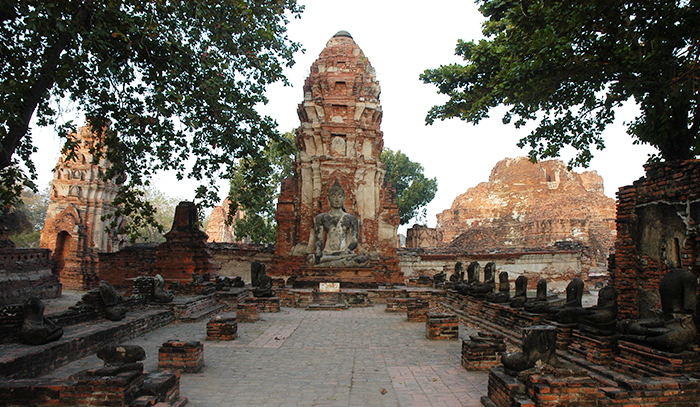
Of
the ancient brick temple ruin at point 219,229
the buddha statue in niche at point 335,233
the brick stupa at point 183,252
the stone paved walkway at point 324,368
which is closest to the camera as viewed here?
the stone paved walkway at point 324,368

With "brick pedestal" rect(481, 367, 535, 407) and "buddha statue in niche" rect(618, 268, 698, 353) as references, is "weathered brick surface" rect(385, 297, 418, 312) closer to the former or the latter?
"buddha statue in niche" rect(618, 268, 698, 353)

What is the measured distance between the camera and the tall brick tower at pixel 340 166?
1892 cm

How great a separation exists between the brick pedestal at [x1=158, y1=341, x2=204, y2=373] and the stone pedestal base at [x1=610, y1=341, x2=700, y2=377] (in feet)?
17.8

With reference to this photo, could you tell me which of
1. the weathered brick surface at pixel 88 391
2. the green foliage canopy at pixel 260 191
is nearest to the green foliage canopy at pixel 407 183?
the green foliage canopy at pixel 260 191

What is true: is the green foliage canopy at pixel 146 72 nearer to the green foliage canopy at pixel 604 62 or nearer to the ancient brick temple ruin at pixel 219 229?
the green foliage canopy at pixel 604 62

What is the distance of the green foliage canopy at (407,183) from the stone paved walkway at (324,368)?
2379 centimetres

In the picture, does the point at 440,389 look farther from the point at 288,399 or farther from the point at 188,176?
the point at 188,176

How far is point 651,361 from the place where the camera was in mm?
5113

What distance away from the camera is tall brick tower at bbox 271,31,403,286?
1892 centimetres

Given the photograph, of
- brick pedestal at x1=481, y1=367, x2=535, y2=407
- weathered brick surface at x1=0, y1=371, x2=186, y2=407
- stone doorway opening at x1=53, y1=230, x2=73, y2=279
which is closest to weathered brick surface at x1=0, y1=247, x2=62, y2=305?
stone doorway opening at x1=53, y1=230, x2=73, y2=279

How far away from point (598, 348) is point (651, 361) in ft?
2.98

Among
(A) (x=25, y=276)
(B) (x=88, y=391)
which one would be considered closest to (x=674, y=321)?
(B) (x=88, y=391)

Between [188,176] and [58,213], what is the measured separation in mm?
13748

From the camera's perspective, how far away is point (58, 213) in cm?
2092
